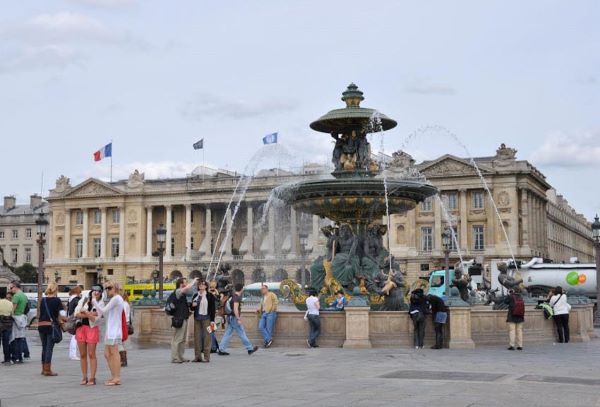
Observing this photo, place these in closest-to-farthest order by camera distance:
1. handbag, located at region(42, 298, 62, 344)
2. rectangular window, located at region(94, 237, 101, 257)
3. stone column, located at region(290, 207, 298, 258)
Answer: handbag, located at region(42, 298, 62, 344)
stone column, located at region(290, 207, 298, 258)
rectangular window, located at region(94, 237, 101, 257)

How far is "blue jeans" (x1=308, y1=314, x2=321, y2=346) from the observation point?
20.0 m

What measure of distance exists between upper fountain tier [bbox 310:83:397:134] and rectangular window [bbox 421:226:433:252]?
2946 inches

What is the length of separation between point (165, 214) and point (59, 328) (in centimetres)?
10069

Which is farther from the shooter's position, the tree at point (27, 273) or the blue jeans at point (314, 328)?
the tree at point (27, 273)

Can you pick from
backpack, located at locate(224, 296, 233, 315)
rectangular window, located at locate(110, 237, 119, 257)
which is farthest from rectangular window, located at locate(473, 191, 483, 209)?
backpack, located at locate(224, 296, 233, 315)

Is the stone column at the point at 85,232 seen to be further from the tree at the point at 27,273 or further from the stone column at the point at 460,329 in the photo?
the stone column at the point at 460,329

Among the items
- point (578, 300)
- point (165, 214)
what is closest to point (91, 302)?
point (578, 300)

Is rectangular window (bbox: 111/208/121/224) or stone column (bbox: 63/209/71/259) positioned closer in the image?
rectangular window (bbox: 111/208/121/224)

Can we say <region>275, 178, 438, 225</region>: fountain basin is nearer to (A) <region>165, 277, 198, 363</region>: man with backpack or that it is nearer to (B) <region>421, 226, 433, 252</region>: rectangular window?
(A) <region>165, 277, 198, 363</region>: man with backpack

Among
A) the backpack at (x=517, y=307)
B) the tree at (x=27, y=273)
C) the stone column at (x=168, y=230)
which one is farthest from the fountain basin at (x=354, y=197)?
the tree at (x=27, y=273)

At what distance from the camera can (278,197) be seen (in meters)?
26.4

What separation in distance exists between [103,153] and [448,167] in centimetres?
3653

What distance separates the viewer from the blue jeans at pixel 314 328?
2002cm

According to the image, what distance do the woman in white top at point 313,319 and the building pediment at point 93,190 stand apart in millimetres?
97550
